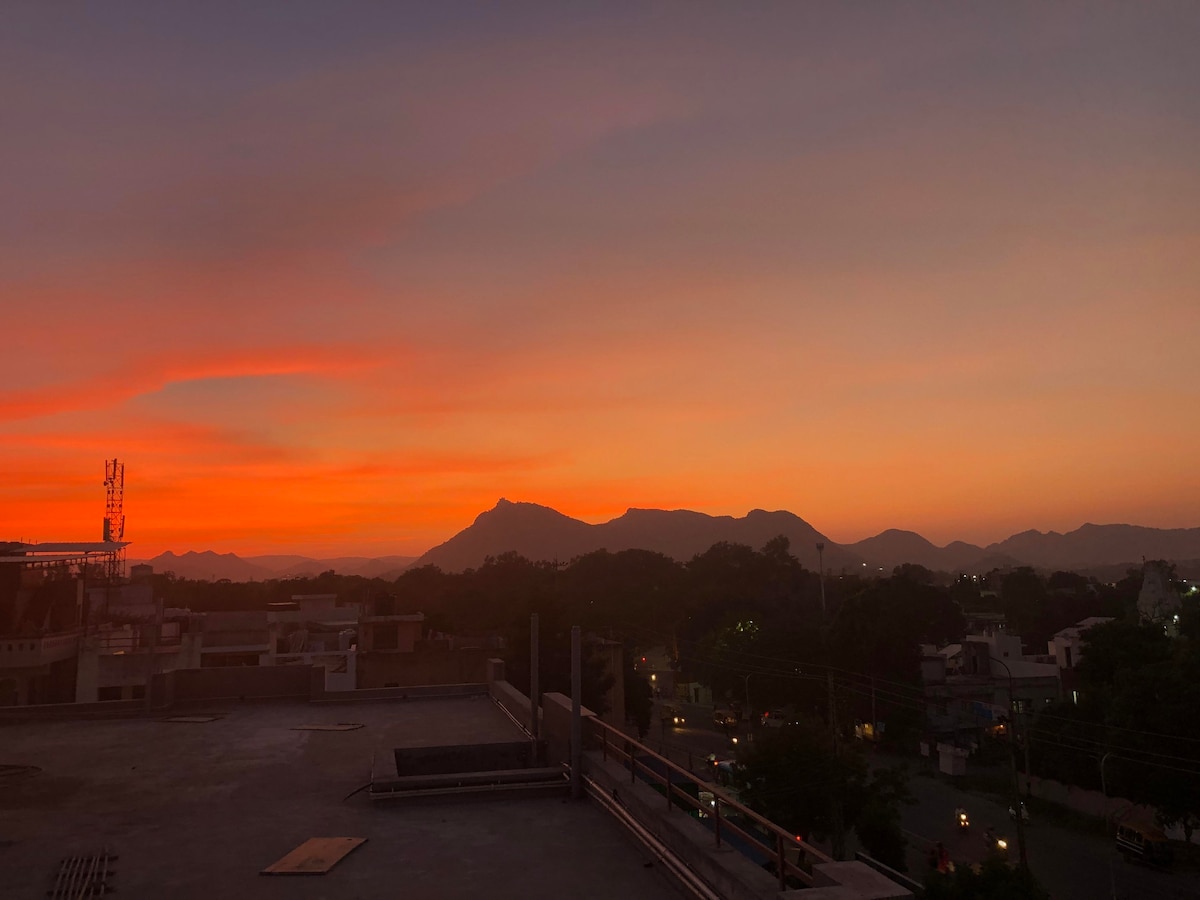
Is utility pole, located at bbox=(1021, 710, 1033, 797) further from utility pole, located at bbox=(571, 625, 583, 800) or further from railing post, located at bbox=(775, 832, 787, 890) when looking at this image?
railing post, located at bbox=(775, 832, 787, 890)

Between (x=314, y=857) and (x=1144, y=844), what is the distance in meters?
36.7

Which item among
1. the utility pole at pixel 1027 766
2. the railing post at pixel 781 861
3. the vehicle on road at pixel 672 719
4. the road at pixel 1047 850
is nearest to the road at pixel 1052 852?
the road at pixel 1047 850

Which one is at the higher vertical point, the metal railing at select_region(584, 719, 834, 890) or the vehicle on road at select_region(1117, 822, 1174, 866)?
the metal railing at select_region(584, 719, 834, 890)

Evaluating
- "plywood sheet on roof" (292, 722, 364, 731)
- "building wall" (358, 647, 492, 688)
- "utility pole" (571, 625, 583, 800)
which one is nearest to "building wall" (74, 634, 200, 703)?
"building wall" (358, 647, 492, 688)

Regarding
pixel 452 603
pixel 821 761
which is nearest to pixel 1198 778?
pixel 821 761

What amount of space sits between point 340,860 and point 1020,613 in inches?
4961

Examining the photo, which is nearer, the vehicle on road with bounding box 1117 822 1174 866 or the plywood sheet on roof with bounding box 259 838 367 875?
the plywood sheet on roof with bounding box 259 838 367 875

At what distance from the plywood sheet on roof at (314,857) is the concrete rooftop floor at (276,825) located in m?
0.13

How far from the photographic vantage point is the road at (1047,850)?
1244 inches

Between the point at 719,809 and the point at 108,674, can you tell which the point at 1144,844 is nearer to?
the point at 719,809

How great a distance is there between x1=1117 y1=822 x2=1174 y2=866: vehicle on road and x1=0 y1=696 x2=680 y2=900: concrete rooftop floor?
98.0ft

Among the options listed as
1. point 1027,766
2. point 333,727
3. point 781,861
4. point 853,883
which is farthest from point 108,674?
point 1027,766

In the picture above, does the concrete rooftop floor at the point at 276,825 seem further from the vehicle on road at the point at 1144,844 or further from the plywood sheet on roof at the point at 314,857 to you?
the vehicle on road at the point at 1144,844

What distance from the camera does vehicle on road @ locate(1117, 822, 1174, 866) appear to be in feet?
112
